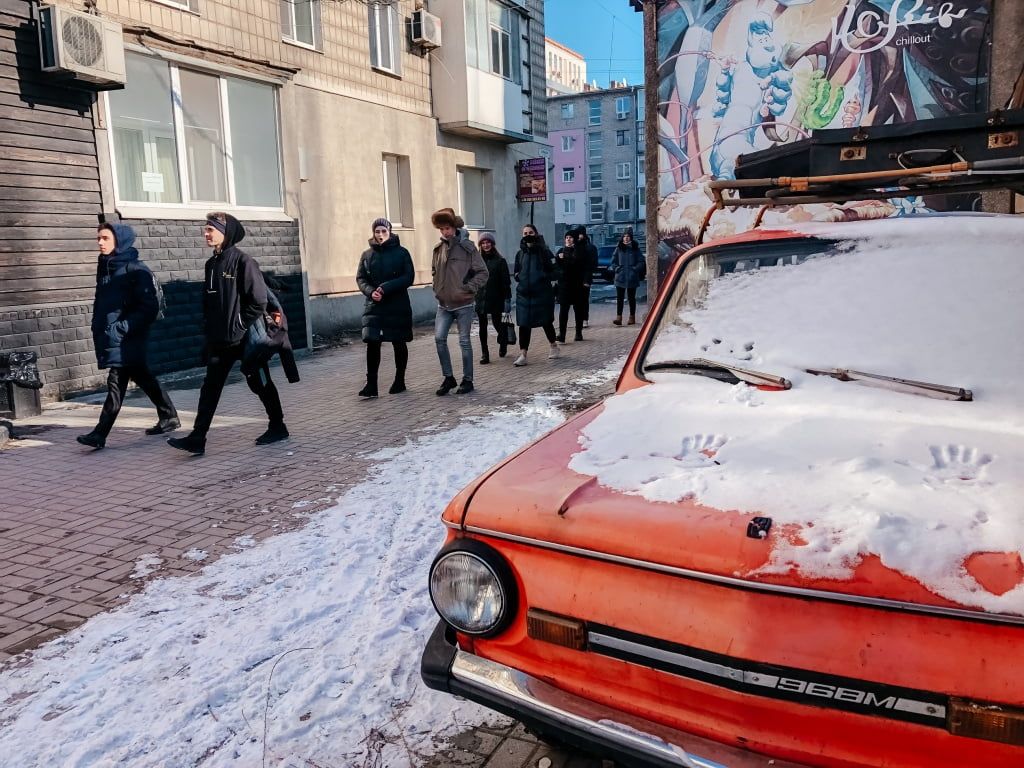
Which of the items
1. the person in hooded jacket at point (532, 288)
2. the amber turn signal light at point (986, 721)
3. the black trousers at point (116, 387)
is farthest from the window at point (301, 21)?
the amber turn signal light at point (986, 721)

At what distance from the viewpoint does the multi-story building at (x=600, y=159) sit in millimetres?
59281

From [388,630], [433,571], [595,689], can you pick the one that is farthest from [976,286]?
[388,630]

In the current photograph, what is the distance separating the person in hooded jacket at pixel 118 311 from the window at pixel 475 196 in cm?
1291

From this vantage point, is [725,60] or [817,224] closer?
[817,224]

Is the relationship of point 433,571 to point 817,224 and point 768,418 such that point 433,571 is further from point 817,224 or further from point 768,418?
point 817,224

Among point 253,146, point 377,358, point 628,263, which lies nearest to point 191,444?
point 377,358

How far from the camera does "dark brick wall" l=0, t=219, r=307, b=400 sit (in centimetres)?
867

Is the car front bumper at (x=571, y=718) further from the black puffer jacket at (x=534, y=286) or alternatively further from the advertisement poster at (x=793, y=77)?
the black puffer jacket at (x=534, y=286)

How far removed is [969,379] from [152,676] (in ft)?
10.2

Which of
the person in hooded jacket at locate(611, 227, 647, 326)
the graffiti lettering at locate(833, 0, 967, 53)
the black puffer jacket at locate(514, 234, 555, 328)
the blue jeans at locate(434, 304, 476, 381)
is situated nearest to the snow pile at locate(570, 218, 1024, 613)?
the graffiti lettering at locate(833, 0, 967, 53)

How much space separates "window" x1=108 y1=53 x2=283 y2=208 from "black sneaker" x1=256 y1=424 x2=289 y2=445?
5.03 meters

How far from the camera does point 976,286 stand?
99.0 inches

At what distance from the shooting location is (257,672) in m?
3.06

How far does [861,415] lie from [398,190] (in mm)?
15498
